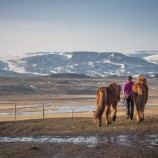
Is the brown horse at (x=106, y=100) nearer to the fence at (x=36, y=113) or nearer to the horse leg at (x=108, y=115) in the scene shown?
the horse leg at (x=108, y=115)

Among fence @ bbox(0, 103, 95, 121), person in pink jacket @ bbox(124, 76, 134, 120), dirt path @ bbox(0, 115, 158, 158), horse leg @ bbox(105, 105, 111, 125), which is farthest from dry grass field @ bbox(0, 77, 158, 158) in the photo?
fence @ bbox(0, 103, 95, 121)

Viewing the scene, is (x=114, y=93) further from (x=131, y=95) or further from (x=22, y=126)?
(x=22, y=126)

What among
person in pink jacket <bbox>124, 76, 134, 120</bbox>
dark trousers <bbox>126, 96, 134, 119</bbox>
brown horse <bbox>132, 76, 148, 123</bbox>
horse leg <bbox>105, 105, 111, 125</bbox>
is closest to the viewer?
horse leg <bbox>105, 105, 111, 125</bbox>

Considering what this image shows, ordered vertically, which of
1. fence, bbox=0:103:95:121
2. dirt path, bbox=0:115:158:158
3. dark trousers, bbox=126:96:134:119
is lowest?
fence, bbox=0:103:95:121

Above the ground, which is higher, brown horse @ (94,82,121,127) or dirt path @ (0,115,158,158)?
brown horse @ (94,82,121,127)

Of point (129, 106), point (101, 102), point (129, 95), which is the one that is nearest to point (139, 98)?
point (129, 95)

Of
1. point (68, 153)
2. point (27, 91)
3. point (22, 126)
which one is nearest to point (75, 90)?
point (27, 91)

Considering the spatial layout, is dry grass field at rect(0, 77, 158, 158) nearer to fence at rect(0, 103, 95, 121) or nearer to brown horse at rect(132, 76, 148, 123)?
brown horse at rect(132, 76, 148, 123)

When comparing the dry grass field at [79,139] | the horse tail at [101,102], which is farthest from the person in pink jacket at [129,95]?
the horse tail at [101,102]

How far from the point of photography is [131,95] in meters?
17.8

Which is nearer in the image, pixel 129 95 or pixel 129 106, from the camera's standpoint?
pixel 129 95

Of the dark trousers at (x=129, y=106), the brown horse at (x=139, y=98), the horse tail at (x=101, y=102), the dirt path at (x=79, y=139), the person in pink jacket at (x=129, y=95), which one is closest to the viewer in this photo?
the dirt path at (x=79, y=139)

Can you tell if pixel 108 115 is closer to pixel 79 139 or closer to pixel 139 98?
pixel 139 98

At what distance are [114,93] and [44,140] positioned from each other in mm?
3947
